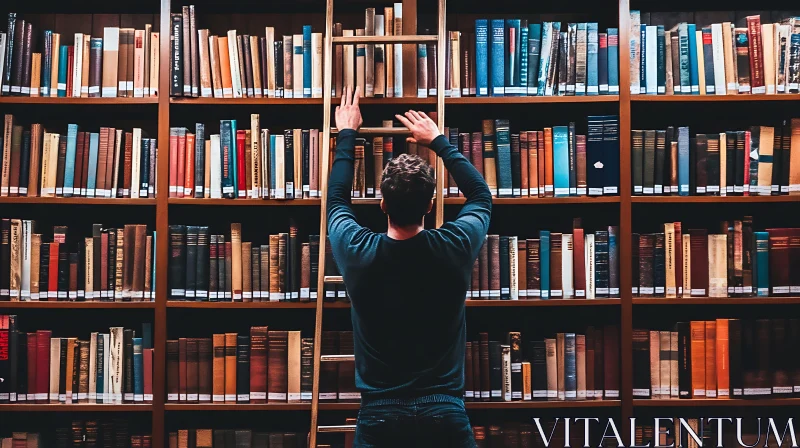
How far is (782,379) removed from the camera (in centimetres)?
249

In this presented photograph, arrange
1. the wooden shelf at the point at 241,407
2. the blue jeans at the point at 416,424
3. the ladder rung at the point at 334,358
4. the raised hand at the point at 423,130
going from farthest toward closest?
the wooden shelf at the point at 241,407 < the ladder rung at the point at 334,358 < the raised hand at the point at 423,130 < the blue jeans at the point at 416,424

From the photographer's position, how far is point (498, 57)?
2502 millimetres

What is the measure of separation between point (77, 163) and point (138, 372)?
2.69ft

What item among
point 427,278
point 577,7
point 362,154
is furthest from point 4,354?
point 577,7

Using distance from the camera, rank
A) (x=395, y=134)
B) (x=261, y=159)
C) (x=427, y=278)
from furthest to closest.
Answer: (x=261, y=159) → (x=395, y=134) → (x=427, y=278)

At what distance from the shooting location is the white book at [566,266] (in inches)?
98.6

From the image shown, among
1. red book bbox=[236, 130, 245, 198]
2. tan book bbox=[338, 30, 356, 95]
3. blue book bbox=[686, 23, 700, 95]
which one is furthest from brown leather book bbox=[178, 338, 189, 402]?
blue book bbox=[686, 23, 700, 95]

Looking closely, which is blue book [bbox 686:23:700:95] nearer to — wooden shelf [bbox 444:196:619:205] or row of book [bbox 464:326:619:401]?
wooden shelf [bbox 444:196:619:205]

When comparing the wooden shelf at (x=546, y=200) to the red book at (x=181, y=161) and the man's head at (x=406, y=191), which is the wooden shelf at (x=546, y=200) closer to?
the man's head at (x=406, y=191)

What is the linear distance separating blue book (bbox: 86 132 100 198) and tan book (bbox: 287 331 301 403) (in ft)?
3.07

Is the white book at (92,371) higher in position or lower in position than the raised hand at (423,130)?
lower

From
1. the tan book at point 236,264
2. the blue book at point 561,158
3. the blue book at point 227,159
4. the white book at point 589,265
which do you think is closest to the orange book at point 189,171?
the blue book at point 227,159

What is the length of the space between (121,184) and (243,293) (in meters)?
0.63

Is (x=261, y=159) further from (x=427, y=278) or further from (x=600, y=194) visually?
(x=600, y=194)
